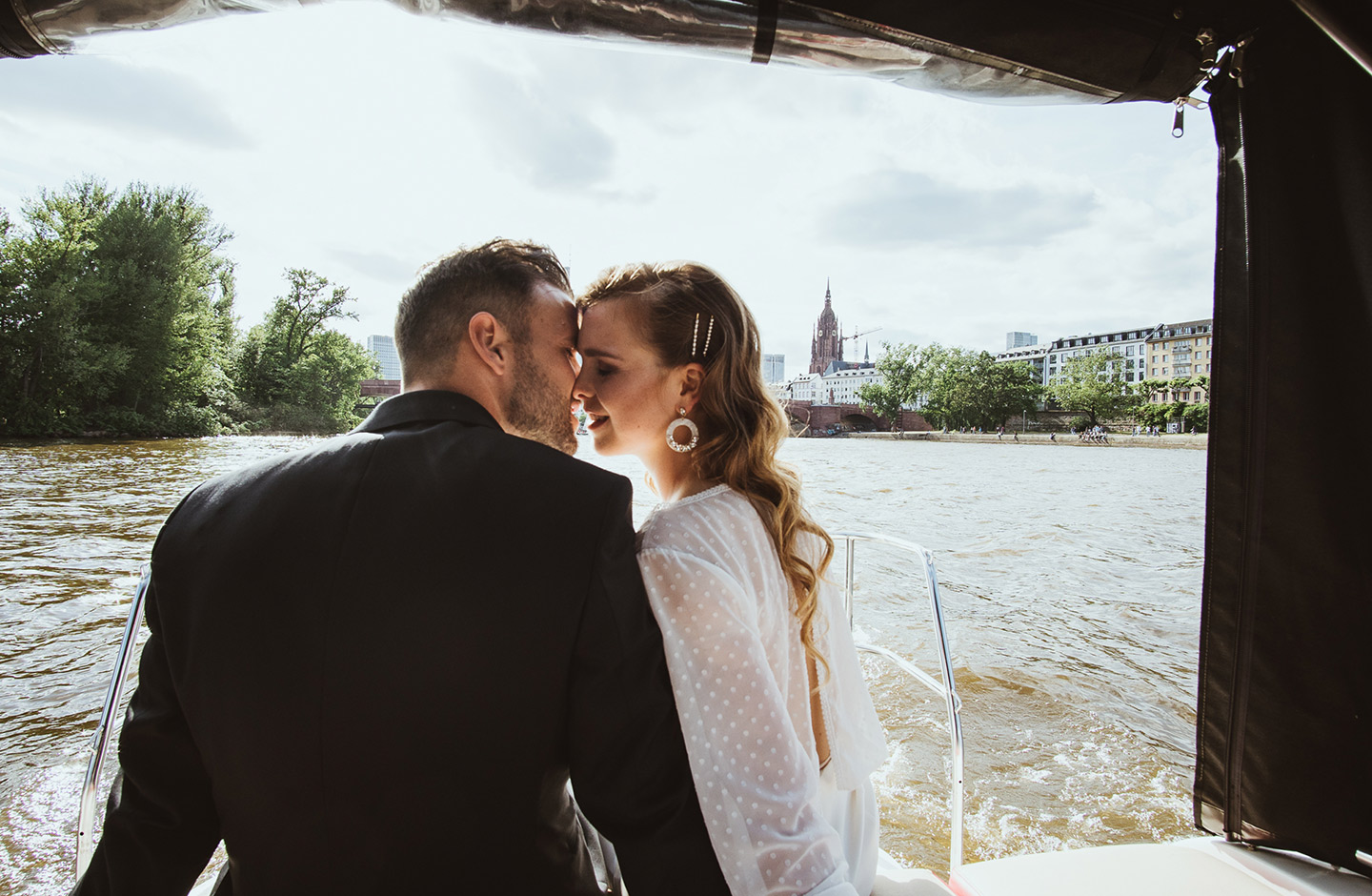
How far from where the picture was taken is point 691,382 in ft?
4.91

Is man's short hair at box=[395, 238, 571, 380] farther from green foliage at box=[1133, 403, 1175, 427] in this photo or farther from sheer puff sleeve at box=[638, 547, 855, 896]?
green foliage at box=[1133, 403, 1175, 427]

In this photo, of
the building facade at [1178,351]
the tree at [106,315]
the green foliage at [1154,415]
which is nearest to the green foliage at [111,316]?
the tree at [106,315]

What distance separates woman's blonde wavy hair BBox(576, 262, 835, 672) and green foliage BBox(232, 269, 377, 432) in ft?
120

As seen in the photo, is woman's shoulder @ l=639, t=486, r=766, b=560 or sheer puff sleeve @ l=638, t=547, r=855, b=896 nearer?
sheer puff sleeve @ l=638, t=547, r=855, b=896

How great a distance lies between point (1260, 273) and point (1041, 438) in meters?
59.0

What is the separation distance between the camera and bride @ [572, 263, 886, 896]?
3.20ft

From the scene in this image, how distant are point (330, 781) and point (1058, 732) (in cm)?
601

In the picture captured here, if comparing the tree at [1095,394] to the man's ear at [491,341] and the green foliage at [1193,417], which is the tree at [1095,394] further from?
the man's ear at [491,341]

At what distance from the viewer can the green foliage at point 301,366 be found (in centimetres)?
3438

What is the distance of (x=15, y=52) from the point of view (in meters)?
1.45

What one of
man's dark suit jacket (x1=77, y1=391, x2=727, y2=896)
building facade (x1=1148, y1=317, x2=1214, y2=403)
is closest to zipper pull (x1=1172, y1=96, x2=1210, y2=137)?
man's dark suit jacket (x1=77, y1=391, x2=727, y2=896)

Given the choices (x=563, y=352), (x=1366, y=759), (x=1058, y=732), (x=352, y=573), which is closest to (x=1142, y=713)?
(x=1058, y=732)

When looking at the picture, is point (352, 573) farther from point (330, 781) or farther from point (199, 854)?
point (199, 854)

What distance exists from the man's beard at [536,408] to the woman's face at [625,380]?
85 millimetres
